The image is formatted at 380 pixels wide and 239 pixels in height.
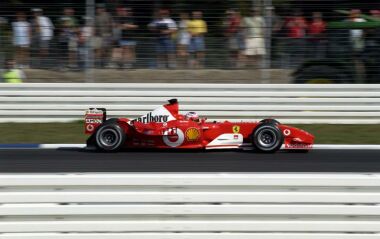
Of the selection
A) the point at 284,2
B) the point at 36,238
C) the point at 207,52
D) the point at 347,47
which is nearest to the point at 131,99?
the point at 207,52

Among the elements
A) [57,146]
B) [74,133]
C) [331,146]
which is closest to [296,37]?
[331,146]

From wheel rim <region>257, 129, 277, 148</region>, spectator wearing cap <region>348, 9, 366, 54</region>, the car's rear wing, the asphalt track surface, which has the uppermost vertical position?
spectator wearing cap <region>348, 9, 366, 54</region>

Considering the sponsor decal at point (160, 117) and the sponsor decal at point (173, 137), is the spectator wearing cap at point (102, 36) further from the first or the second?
the sponsor decal at point (173, 137)

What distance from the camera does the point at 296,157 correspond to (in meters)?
8.80

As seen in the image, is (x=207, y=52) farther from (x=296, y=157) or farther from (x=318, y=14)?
(x=296, y=157)

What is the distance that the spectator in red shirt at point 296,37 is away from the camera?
11.6m

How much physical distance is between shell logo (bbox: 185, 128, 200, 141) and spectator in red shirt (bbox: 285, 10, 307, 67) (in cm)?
322

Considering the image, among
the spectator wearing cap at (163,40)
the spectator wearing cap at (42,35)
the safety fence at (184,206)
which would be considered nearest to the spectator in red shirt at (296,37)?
the spectator wearing cap at (163,40)

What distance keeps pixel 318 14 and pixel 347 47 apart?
760 millimetres

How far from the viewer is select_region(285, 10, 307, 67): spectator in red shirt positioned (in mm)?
11625

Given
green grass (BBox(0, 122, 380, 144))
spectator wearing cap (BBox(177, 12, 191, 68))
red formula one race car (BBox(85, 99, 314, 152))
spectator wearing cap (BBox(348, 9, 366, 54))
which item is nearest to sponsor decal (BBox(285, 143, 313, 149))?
red formula one race car (BBox(85, 99, 314, 152))

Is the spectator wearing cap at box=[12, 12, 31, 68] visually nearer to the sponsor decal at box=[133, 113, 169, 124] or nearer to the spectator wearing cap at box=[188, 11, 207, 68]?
the spectator wearing cap at box=[188, 11, 207, 68]

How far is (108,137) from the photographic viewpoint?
920 centimetres

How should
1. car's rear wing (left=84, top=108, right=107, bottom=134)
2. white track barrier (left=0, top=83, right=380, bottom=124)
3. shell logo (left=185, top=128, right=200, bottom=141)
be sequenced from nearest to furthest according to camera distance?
shell logo (left=185, top=128, right=200, bottom=141), car's rear wing (left=84, top=108, right=107, bottom=134), white track barrier (left=0, top=83, right=380, bottom=124)
